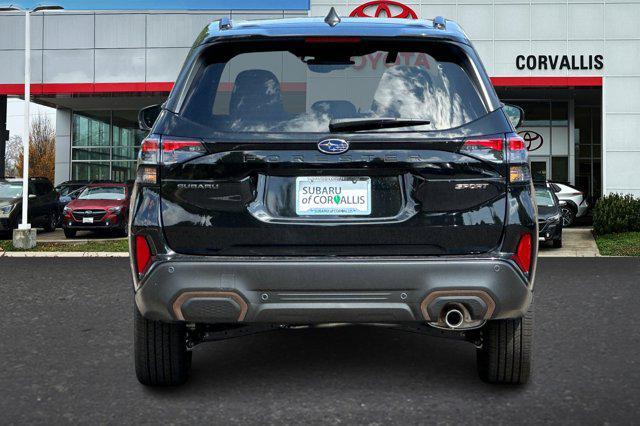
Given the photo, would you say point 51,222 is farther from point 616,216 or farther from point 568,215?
point 616,216

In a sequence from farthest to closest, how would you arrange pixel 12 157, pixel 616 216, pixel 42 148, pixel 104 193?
pixel 12 157, pixel 42 148, pixel 104 193, pixel 616 216

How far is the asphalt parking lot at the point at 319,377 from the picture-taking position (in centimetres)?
351

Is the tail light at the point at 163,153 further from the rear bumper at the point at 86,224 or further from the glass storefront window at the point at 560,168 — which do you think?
the glass storefront window at the point at 560,168

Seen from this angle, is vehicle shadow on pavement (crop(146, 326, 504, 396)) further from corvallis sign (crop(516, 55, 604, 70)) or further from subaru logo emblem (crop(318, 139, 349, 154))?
corvallis sign (crop(516, 55, 604, 70))

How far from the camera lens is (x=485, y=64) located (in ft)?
75.9

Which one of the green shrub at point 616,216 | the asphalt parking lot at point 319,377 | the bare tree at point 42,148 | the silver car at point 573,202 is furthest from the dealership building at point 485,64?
the bare tree at point 42,148

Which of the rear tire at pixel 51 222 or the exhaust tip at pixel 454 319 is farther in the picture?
the rear tire at pixel 51 222

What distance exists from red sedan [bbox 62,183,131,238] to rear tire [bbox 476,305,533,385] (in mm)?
15322

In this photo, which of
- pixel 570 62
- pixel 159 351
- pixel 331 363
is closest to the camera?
pixel 159 351

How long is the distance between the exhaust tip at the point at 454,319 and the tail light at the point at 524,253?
0.36 m

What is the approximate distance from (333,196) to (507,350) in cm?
133

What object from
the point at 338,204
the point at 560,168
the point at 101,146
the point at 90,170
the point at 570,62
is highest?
the point at 570,62

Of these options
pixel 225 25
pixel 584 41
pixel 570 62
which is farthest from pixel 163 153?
pixel 584 41

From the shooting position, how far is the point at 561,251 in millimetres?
14727
